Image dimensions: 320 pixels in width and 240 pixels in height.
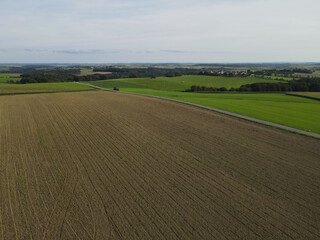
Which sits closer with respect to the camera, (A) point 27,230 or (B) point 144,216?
(A) point 27,230

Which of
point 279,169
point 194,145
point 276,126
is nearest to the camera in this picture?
point 279,169

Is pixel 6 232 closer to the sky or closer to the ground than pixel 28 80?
closer to the ground

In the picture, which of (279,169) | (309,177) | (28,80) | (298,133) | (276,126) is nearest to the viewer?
(309,177)

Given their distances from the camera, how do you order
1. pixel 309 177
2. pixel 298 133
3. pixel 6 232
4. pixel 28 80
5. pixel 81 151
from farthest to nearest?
pixel 28 80 < pixel 298 133 < pixel 81 151 < pixel 309 177 < pixel 6 232

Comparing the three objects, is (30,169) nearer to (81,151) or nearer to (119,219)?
(81,151)

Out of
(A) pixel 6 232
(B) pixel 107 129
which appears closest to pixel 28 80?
(B) pixel 107 129

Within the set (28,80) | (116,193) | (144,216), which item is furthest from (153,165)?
(28,80)

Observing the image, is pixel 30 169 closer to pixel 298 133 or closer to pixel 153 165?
pixel 153 165
